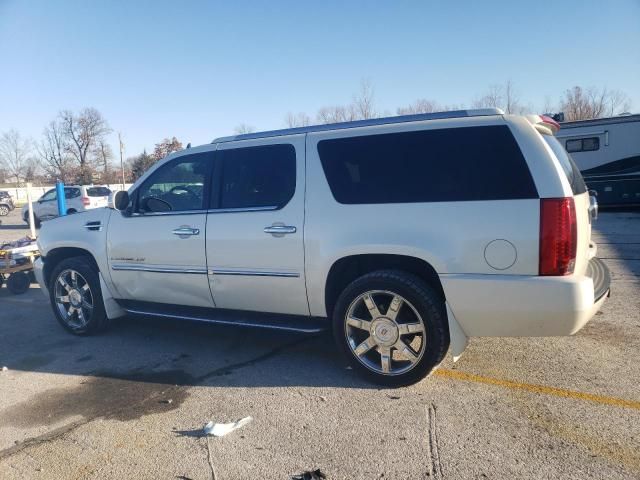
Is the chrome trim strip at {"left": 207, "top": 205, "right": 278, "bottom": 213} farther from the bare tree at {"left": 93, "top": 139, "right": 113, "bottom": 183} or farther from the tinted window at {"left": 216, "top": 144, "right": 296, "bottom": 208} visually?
the bare tree at {"left": 93, "top": 139, "right": 113, "bottom": 183}

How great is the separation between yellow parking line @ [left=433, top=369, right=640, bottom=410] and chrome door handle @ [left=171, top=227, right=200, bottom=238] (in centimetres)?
242

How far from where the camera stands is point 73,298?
223 inches

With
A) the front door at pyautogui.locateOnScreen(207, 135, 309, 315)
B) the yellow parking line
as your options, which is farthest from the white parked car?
the yellow parking line

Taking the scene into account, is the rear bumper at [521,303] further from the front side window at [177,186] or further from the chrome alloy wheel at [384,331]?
the front side window at [177,186]

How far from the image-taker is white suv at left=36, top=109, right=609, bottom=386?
343 centimetres

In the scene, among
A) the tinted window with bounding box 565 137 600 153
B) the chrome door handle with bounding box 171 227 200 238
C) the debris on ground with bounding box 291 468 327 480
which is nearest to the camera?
the debris on ground with bounding box 291 468 327 480

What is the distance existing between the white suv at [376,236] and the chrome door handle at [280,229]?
1 cm

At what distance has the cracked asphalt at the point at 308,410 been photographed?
294 centimetres

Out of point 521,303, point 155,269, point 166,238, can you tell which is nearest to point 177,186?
point 166,238

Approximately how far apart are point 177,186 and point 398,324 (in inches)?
101

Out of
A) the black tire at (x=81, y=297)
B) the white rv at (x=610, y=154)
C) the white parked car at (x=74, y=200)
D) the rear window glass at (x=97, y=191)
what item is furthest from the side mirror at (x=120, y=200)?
the rear window glass at (x=97, y=191)

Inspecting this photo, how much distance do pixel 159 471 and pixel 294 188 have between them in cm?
230

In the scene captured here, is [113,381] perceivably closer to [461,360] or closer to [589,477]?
[461,360]

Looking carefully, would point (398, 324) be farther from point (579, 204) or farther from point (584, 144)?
point (584, 144)
